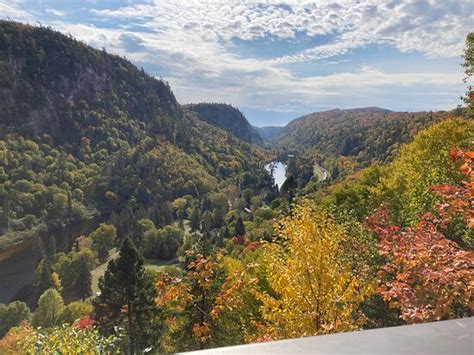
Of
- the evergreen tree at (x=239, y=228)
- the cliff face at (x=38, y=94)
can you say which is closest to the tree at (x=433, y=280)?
the evergreen tree at (x=239, y=228)

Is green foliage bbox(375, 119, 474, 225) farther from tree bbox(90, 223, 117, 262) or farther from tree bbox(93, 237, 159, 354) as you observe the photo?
tree bbox(90, 223, 117, 262)

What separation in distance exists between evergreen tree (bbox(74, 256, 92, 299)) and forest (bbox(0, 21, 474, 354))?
0.26 metres

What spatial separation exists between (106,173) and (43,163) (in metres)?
22.0

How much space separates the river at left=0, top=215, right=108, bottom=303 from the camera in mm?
72856

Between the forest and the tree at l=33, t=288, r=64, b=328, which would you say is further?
the tree at l=33, t=288, r=64, b=328

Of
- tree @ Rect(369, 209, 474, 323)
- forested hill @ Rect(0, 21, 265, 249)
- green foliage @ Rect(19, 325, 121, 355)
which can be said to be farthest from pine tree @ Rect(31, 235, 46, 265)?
tree @ Rect(369, 209, 474, 323)

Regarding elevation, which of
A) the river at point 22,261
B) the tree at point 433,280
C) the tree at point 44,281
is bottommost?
the river at point 22,261

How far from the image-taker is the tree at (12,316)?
2051 inches

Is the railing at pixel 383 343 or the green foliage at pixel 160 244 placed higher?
the railing at pixel 383 343

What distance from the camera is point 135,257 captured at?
82.7 feet

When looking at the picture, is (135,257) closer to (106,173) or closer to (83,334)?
(83,334)

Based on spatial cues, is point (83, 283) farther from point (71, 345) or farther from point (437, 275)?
point (437, 275)

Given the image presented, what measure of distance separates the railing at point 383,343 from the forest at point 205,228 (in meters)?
1.88

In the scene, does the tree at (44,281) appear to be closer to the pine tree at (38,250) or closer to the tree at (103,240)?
the pine tree at (38,250)
